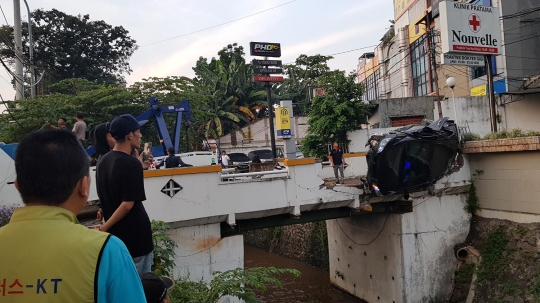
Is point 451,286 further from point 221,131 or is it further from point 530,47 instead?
point 221,131

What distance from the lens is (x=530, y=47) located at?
18.1 meters

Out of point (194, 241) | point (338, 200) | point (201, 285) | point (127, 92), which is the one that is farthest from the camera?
point (127, 92)

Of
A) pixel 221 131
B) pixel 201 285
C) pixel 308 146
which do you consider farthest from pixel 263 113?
pixel 201 285

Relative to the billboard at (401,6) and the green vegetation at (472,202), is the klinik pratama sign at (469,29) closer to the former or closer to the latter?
the green vegetation at (472,202)

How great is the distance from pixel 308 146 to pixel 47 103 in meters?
12.9

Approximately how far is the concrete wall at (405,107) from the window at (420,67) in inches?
150

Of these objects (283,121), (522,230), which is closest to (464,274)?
(522,230)

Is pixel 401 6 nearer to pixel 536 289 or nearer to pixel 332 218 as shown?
pixel 332 218

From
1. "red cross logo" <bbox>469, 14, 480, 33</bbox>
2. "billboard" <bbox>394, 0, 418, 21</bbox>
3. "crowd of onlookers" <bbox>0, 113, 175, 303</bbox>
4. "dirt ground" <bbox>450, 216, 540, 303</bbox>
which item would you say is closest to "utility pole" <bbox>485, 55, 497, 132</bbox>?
"red cross logo" <bbox>469, 14, 480, 33</bbox>

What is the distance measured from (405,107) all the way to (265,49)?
810 cm

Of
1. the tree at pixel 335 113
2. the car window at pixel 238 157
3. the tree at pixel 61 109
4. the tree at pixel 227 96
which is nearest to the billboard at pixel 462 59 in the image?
the tree at pixel 335 113

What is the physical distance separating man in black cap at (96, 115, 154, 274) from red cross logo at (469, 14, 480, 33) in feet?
40.0

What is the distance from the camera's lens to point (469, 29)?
12281mm

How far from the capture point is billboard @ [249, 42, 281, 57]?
18.0 m
